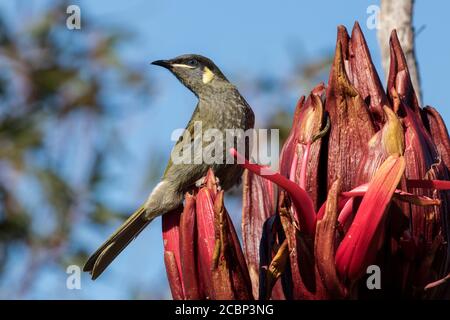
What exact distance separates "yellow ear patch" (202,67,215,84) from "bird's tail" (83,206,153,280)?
4.13ft

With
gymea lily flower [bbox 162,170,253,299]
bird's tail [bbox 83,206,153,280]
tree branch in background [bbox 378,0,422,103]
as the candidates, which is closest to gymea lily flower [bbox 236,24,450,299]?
gymea lily flower [bbox 162,170,253,299]

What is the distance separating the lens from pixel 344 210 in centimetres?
284

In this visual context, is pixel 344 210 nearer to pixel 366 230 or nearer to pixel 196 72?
pixel 366 230

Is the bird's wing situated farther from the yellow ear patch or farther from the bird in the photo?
the yellow ear patch

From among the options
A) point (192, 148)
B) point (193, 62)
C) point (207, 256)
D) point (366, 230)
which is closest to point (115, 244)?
point (192, 148)

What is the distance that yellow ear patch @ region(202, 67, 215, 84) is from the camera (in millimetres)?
6016

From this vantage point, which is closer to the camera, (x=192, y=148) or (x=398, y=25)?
(x=398, y=25)

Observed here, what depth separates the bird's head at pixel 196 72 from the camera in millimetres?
5867

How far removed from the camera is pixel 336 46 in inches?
121

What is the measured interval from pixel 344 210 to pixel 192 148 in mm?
2692

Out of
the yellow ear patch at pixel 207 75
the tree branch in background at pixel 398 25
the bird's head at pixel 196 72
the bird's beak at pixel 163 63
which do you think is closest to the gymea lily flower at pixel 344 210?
the tree branch in background at pixel 398 25
